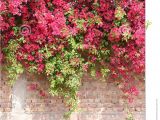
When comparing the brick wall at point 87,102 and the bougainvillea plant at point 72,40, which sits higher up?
the bougainvillea plant at point 72,40

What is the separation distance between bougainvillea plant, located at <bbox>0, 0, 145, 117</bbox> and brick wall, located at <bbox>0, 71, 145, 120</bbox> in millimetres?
199

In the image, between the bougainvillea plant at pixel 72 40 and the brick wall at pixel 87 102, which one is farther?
the brick wall at pixel 87 102

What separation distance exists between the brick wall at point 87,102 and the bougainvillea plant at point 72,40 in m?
0.20

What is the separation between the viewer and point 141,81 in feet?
18.1

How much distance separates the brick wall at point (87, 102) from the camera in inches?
219

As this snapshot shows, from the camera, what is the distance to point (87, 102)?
559cm

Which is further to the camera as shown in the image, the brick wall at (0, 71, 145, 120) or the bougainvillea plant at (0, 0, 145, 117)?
the brick wall at (0, 71, 145, 120)

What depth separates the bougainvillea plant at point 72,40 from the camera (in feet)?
16.6

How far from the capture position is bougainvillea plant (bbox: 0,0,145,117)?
5051mm

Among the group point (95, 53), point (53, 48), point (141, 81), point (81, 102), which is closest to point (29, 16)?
point (53, 48)

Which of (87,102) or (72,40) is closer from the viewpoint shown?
(72,40)

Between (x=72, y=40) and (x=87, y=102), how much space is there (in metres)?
1.01

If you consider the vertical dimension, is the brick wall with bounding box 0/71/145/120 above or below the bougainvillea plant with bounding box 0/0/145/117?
below

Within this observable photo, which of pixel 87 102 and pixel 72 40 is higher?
pixel 72 40
